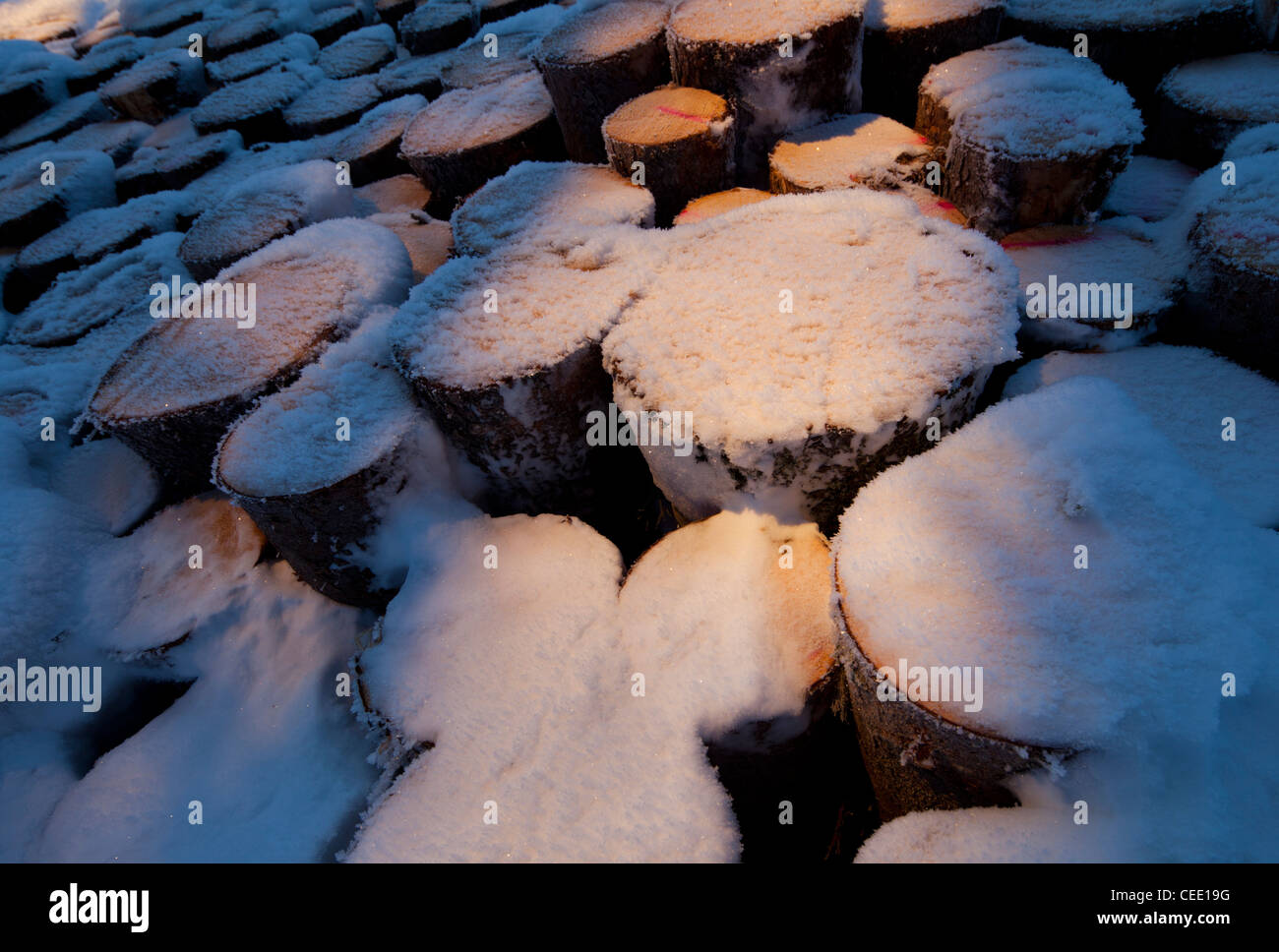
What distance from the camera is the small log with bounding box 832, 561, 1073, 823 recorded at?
109 centimetres

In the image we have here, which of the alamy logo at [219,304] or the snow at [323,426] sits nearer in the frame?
the snow at [323,426]

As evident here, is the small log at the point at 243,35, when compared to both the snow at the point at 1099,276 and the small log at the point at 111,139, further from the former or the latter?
the snow at the point at 1099,276

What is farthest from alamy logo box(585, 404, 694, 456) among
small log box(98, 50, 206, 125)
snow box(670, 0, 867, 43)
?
small log box(98, 50, 206, 125)

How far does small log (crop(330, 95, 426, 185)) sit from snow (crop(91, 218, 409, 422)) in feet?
3.96

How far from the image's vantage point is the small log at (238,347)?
2.20 meters

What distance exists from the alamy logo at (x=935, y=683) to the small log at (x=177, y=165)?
16.5 feet

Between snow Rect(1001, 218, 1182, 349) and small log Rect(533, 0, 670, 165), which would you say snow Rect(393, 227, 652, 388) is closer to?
small log Rect(533, 0, 670, 165)

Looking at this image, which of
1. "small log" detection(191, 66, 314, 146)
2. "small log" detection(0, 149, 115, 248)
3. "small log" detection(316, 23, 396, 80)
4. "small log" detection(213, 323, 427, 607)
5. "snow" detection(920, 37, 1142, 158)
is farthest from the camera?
"small log" detection(316, 23, 396, 80)

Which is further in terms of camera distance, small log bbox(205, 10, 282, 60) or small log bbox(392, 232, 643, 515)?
small log bbox(205, 10, 282, 60)

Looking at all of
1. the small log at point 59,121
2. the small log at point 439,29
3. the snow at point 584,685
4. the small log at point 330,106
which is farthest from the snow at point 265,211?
the small log at point 59,121

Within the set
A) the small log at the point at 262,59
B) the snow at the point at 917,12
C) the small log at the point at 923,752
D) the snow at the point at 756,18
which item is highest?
the small log at the point at 262,59
